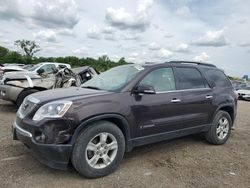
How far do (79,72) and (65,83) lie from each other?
1.81 ft

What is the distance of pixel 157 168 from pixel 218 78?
2.75 meters

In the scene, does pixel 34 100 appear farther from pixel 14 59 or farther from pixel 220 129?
pixel 14 59

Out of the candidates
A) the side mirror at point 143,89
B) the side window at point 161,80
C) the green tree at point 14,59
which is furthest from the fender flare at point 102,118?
the green tree at point 14,59

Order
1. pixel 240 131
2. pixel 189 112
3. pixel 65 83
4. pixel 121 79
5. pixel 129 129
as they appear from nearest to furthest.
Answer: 1. pixel 129 129
2. pixel 121 79
3. pixel 189 112
4. pixel 240 131
5. pixel 65 83

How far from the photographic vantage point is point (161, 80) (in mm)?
5020

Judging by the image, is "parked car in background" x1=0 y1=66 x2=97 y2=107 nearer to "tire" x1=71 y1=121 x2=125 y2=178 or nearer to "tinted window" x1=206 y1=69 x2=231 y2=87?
"tinted window" x1=206 y1=69 x2=231 y2=87

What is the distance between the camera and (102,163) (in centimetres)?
416

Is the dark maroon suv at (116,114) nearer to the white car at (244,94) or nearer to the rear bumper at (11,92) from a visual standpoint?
the rear bumper at (11,92)

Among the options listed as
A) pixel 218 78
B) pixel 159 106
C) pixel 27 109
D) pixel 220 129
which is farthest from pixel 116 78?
pixel 220 129

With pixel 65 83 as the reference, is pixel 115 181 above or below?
below

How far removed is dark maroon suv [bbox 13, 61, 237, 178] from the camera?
12.5 ft

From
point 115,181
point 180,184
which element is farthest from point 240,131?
point 115,181

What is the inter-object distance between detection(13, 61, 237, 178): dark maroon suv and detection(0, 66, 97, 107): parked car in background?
3509 mm

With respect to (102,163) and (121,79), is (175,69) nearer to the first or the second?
(121,79)
